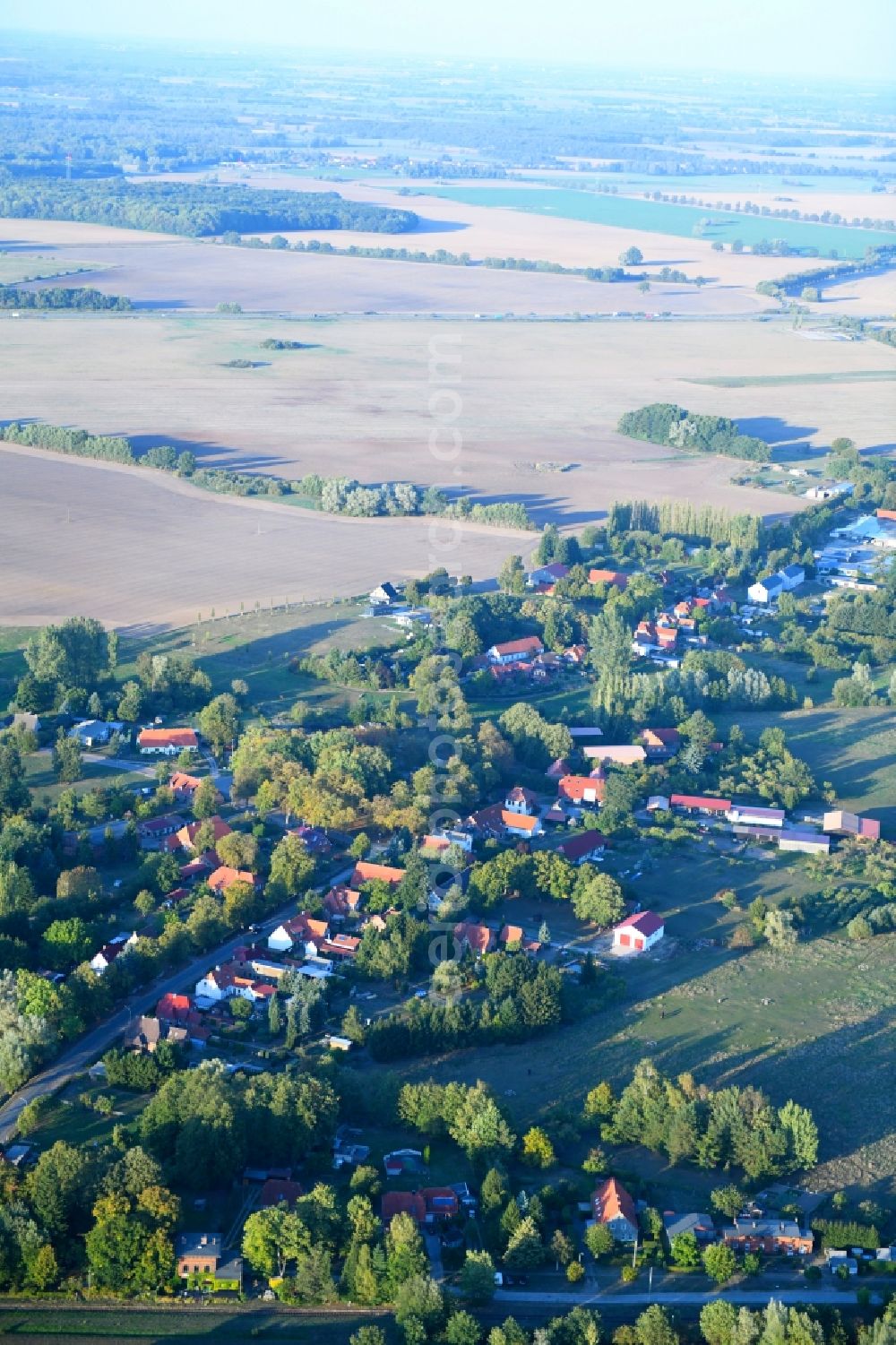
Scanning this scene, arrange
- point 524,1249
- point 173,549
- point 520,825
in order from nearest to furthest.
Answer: point 524,1249 < point 520,825 < point 173,549

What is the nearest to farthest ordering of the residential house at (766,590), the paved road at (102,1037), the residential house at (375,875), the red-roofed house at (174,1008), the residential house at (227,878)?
the paved road at (102,1037), the red-roofed house at (174,1008), the residential house at (227,878), the residential house at (375,875), the residential house at (766,590)

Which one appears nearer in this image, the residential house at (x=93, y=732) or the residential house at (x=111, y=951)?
the residential house at (x=111, y=951)

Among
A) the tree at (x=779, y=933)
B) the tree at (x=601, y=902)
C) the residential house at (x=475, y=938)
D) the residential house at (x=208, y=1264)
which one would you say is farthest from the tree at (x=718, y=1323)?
the tree at (x=601, y=902)

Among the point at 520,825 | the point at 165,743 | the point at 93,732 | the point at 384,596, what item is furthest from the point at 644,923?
the point at 384,596

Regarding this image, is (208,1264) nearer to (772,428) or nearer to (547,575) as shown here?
(547,575)

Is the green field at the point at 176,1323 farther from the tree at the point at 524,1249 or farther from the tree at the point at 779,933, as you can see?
the tree at the point at 779,933

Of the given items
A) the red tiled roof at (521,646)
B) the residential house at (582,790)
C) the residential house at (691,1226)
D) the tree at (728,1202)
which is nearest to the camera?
the residential house at (691,1226)

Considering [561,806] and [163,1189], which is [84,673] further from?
[163,1189]
